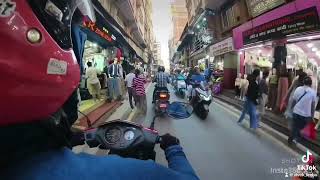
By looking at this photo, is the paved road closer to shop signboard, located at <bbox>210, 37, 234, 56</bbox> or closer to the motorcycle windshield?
the motorcycle windshield

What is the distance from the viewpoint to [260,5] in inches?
624

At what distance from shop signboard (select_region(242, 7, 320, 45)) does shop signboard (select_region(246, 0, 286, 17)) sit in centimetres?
64

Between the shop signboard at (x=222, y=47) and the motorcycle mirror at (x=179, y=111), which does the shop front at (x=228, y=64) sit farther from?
the motorcycle mirror at (x=179, y=111)

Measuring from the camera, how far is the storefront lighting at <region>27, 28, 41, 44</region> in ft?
4.52

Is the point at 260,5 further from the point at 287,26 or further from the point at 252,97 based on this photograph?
the point at 252,97

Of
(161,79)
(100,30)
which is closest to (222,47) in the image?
(100,30)

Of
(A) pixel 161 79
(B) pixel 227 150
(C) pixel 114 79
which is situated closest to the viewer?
(B) pixel 227 150

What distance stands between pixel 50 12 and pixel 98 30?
1483 cm

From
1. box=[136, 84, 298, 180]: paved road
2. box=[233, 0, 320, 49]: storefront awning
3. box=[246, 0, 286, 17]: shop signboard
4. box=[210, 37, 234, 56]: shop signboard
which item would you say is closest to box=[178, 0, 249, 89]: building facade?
box=[210, 37, 234, 56]: shop signboard

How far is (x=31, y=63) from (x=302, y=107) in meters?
7.20

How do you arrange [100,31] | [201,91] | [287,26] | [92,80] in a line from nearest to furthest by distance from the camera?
[287,26] < [201,91] < [92,80] < [100,31]

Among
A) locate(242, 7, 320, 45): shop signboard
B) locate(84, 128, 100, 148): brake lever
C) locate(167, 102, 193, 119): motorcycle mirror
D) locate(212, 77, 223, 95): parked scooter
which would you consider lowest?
locate(212, 77, 223, 95): parked scooter

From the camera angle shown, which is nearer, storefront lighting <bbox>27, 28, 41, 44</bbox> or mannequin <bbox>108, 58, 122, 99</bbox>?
storefront lighting <bbox>27, 28, 41, 44</bbox>

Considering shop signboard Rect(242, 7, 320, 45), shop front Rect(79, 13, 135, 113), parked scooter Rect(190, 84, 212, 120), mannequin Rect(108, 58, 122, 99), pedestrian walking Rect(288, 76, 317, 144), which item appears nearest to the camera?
pedestrian walking Rect(288, 76, 317, 144)
